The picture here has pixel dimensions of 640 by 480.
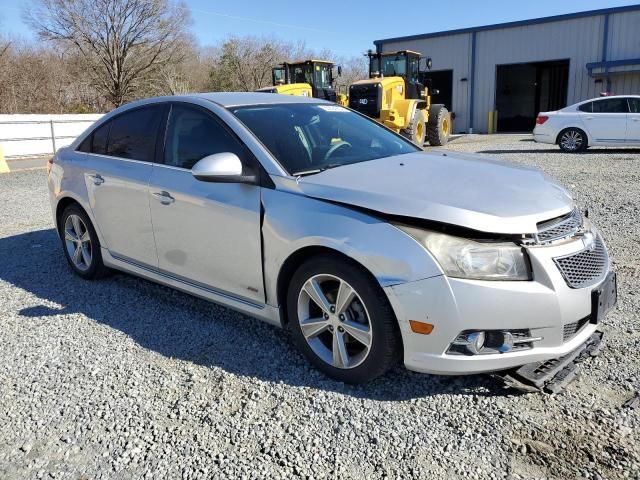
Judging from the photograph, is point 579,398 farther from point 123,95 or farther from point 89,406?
point 123,95

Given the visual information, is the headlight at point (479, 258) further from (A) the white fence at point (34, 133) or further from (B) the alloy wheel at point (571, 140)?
(A) the white fence at point (34, 133)

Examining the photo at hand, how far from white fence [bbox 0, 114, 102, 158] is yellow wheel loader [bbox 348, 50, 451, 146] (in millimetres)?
9758

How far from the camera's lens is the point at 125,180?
423 cm

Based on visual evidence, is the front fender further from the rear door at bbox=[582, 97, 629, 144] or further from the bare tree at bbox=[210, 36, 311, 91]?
the bare tree at bbox=[210, 36, 311, 91]

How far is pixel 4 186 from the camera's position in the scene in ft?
39.9

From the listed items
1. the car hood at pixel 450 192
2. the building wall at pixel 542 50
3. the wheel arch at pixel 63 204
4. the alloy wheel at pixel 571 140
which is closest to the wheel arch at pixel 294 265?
the car hood at pixel 450 192

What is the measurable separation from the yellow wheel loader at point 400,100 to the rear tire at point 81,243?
37.8ft

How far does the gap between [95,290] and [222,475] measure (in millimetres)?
2915

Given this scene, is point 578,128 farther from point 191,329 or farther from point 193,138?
point 191,329

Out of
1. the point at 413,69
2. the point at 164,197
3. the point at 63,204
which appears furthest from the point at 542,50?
the point at 164,197

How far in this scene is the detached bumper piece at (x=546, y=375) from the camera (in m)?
2.82

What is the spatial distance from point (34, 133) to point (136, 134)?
16.8 meters

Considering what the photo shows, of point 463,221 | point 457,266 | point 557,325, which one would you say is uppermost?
point 463,221

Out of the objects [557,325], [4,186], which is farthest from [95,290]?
[4,186]
